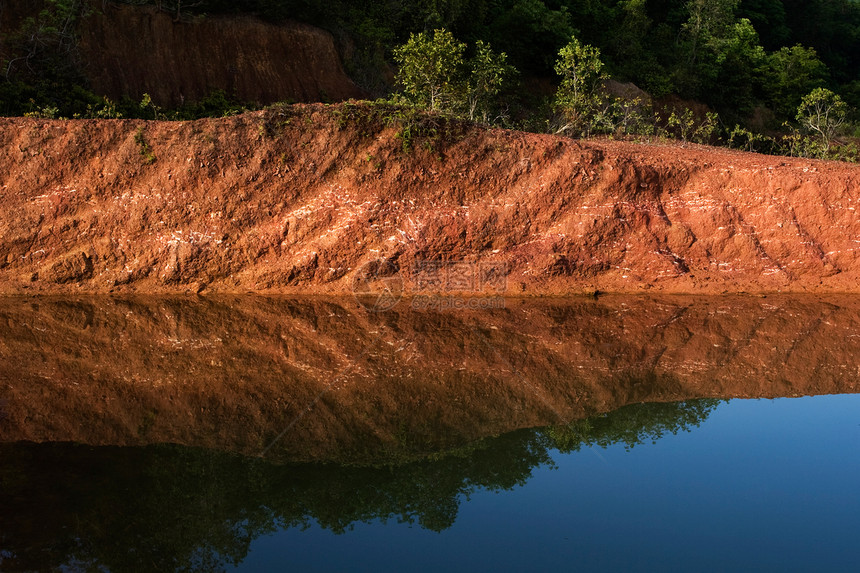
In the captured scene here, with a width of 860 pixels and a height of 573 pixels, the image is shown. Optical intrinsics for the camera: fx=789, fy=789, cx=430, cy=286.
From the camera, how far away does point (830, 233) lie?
43.7 ft

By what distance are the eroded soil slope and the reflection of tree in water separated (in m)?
5.66

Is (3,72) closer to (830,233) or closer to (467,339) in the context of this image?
(467,339)

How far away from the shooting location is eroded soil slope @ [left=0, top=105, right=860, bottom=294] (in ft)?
39.9

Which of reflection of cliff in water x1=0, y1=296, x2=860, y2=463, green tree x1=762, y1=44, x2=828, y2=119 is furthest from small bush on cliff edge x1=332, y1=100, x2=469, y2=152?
green tree x1=762, y1=44, x2=828, y2=119

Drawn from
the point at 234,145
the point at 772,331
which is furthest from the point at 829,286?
the point at 234,145

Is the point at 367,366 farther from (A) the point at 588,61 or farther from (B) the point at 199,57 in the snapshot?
(A) the point at 588,61

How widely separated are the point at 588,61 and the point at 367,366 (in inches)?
544

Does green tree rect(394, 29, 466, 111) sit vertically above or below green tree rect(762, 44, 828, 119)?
above

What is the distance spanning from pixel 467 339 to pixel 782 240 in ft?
20.9

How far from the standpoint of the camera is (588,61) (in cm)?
2014

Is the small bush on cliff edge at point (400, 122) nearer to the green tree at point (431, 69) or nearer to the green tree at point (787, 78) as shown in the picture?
the green tree at point (431, 69)

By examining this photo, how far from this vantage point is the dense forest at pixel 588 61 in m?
15.7

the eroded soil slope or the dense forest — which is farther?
the dense forest

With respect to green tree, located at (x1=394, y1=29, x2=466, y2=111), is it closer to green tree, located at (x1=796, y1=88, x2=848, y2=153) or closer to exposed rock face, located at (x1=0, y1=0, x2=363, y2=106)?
exposed rock face, located at (x1=0, y1=0, x2=363, y2=106)
